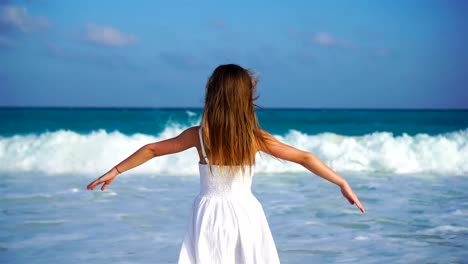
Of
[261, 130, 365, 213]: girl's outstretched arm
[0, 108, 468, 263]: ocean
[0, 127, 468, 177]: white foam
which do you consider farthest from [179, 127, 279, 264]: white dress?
[0, 127, 468, 177]: white foam

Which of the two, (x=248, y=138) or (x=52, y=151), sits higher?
(x=52, y=151)

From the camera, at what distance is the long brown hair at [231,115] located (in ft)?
9.39

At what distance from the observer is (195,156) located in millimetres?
12844

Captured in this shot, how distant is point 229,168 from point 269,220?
3964 millimetres

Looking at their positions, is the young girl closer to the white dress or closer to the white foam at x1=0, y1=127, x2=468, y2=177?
the white dress

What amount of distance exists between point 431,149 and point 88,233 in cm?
1026

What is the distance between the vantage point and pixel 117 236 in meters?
6.13

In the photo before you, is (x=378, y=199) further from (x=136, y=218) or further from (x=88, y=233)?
(x=88, y=233)

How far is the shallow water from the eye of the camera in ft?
18.1

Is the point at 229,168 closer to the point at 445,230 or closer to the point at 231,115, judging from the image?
the point at 231,115

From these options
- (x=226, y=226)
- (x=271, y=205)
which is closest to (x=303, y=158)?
(x=226, y=226)

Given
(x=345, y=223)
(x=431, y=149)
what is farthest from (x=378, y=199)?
(x=431, y=149)

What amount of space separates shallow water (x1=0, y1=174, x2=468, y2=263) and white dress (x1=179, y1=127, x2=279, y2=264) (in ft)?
7.75

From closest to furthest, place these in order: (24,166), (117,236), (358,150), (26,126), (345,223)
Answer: (117,236) → (345,223) → (24,166) → (358,150) → (26,126)
